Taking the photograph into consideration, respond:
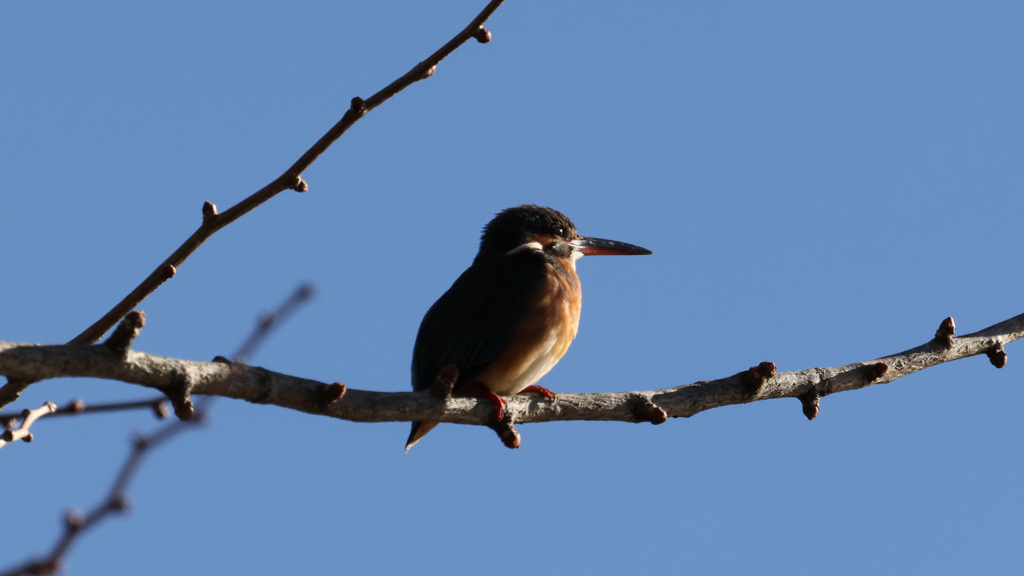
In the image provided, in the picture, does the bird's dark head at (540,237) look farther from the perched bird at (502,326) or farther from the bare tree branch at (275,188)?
the bare tree branch at (275,188)

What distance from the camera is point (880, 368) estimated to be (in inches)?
168

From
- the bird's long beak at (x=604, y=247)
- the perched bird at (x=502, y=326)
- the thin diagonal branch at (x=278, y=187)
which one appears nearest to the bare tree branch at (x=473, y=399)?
the thin diagonal branch at (x=278, y=187)

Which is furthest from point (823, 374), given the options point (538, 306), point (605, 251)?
point (605, 251)

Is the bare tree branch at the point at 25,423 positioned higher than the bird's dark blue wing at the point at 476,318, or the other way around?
the bird's dark blue wing at the point at 476,318

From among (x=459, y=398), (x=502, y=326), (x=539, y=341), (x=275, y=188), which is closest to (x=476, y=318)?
(x=502, y=326)

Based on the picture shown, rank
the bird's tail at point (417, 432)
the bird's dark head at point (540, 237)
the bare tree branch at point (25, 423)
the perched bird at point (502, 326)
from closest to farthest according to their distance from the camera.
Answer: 1. the bare tree branch at point (25, 423)
2. the bird's tail at point (417, 432)
3. the perched bird at point (502, 326)
4. the bird's dark head at point (540, 237)

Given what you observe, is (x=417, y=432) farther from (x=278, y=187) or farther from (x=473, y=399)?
(x=278, y=187)

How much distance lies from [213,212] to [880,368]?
276 cm

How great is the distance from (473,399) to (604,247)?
2826 millimetres

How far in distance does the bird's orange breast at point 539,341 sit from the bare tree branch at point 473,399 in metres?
0.92

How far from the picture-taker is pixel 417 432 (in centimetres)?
475

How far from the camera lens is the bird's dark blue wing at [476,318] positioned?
485 cm

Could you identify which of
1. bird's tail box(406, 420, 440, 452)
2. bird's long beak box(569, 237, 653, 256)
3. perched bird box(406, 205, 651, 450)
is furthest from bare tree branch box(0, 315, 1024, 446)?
bird's long beak box(569, 237, 653, 256)

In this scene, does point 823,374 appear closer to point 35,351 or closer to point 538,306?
point 538,306
